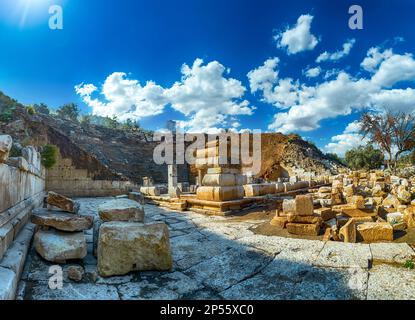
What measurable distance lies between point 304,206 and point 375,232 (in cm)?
97

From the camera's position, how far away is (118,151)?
32.2 meters

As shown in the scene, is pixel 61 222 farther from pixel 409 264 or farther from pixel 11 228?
pixel 409 264

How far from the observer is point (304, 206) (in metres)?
3.99

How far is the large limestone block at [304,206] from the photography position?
156 inches

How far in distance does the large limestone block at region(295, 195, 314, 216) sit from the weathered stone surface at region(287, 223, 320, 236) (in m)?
0.20

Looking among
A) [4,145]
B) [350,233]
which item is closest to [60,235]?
[4,145]

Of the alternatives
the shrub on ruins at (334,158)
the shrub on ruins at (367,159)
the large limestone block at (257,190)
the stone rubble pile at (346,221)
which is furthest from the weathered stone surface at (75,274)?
the shrub on ruins at (334,158)

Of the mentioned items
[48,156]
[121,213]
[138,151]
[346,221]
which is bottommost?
[346,221]

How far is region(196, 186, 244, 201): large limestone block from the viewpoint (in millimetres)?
6362

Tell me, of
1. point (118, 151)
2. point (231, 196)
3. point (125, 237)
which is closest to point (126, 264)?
point (125, 237)

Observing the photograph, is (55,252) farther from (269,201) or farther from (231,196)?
(269,201)

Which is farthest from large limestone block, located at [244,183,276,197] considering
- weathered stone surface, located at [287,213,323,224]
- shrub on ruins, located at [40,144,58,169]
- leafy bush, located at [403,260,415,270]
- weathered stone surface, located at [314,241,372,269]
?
shrub on ruins, located at [40,144,58,169]

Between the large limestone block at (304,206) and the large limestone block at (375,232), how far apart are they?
74 centimetres
